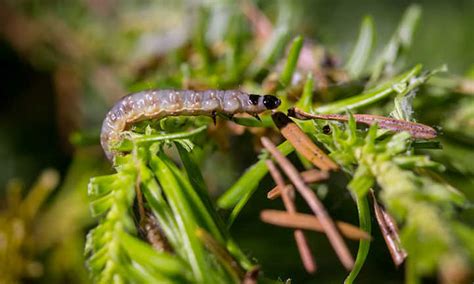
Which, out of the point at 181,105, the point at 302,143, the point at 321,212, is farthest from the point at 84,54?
the point at 321,212

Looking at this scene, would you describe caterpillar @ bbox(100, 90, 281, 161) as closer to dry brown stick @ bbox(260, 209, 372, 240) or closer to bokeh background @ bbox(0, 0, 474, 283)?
dry brown stick @ bbox(260, 209, 372, 240)

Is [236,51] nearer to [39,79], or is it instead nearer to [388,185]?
[388,185]

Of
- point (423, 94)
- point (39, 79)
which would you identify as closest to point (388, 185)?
point (423, 94)

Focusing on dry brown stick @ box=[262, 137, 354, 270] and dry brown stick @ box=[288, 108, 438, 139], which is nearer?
dry brown stick @ box=[262, 137, 354, 270]

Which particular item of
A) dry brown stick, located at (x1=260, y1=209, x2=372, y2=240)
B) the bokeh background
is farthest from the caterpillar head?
the bokeh background

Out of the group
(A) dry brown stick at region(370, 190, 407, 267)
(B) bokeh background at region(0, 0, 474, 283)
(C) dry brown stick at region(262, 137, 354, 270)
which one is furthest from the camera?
(B) bokeh background at region(0, 0, 474, 283)

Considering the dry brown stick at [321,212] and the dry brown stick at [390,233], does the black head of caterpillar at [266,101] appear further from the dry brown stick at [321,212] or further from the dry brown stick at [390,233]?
the dry brown stick at [390,233]
